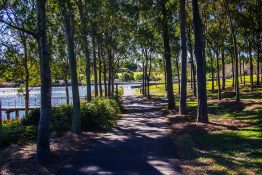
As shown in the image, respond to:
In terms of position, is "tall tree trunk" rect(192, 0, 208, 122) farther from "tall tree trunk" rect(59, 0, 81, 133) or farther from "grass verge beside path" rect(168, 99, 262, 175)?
"tall tree trunk" rect(59, 0, 81, 133)

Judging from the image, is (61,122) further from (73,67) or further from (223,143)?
(223,143)

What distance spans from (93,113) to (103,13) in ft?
53.3

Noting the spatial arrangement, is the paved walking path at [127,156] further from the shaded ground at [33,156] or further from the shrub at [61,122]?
the shrub at [61,122]

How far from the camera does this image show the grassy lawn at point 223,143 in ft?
32.9

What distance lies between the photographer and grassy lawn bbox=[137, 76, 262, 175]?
10.0 metres

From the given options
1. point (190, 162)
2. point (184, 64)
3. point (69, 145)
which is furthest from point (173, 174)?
point (184, 64)

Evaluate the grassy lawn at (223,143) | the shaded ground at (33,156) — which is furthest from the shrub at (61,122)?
the grassy lawn at (223,143)

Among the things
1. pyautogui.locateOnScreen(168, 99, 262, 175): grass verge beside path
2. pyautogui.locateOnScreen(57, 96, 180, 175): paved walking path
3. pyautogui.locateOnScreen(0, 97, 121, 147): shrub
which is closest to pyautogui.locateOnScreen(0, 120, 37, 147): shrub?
pyautogui.locateOnScreen(0, 97, 121, 147): shrub

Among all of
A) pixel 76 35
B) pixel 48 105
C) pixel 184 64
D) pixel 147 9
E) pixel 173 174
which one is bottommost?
pixel 173 174

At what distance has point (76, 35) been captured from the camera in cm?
2712

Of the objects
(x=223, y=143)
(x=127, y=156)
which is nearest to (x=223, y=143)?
(x=223, y=143)

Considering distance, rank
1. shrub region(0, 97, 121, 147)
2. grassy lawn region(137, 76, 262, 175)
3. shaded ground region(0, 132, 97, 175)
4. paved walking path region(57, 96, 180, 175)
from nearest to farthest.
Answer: shaded ground region(0, 132, 97, 175) < paved walking path region(57, 96, 180, 175) < grassy lawn region(137, 76, 262, 175) < shrub region(0, 97, 121, 147)

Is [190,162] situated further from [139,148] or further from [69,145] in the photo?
[69,145]

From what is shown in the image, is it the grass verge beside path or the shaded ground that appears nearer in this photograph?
the shaded ground
